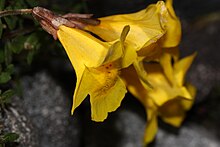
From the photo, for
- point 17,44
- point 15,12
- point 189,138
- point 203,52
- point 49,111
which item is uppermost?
point 15,12

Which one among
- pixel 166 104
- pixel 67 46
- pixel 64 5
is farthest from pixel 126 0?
pixel 67 46

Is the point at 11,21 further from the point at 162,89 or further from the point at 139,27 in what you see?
the point at 162,89

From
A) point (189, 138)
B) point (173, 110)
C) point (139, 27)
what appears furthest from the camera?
point (189, 138)

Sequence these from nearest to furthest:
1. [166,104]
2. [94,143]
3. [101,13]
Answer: [166,104], [94,143], [101,13]

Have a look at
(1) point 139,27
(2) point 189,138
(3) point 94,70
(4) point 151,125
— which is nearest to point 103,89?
(3) point 94,70

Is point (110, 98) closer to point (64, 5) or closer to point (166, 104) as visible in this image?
point (166, 104)

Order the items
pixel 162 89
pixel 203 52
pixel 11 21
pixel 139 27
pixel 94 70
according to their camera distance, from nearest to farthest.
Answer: pixel 94 70
pixel 139 27
pixel 11 21
pixel 162 89
pixel 203 52

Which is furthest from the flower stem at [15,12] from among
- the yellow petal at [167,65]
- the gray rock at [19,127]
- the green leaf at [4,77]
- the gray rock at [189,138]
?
the gray rock at [189,138]
